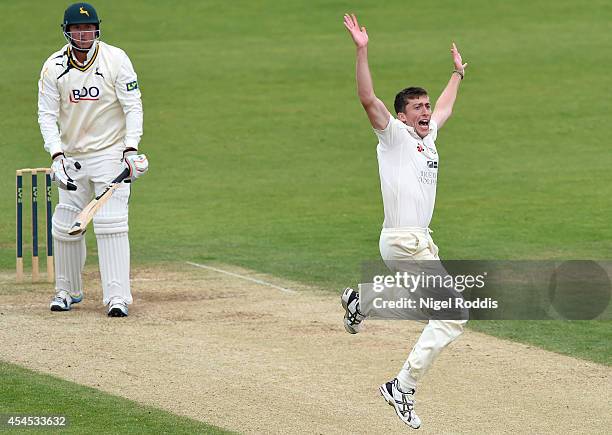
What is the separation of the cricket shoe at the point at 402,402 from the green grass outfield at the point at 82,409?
97 cm

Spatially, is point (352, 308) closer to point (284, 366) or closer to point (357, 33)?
point (284, 366)

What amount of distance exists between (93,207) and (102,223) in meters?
0.32

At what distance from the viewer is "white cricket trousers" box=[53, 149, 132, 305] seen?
10617 mm

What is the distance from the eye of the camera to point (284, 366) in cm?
891

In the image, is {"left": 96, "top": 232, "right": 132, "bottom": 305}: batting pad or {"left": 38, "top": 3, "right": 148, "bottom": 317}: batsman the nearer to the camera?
{"left": 38, "top": 3, "right": 148, "bottom": 317}: batsman

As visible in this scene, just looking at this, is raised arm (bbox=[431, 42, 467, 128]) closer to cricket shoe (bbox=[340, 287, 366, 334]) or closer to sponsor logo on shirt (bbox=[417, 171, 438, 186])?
sponsor logo on shirt (bbox=[417, 171, 438, 186])

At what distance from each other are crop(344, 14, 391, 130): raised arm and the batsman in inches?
127

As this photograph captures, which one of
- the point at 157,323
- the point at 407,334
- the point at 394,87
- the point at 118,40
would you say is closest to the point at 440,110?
the point at 407,334

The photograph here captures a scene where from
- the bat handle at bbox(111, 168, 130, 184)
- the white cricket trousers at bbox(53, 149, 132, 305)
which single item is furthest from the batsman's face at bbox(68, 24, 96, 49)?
the bat handle at bbox(111, 168, 130, 184)

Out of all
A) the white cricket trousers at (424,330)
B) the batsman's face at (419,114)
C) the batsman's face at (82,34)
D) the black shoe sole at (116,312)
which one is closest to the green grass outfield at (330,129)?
the white cricket trousers at (424,330)

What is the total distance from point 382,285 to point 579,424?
1.52 meters

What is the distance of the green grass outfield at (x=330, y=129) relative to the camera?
14367 mm

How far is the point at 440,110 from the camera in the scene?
855cm

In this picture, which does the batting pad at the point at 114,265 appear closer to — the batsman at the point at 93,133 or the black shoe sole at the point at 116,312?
the batsman at the point at 93,133
